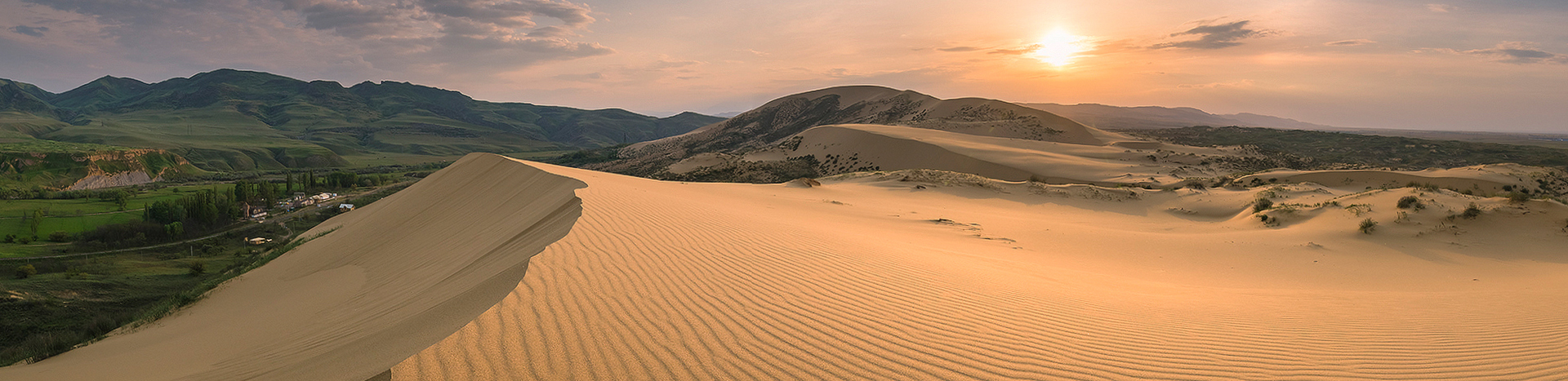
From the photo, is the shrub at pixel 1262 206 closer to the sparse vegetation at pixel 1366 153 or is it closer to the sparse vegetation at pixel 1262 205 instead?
the sparse vegetation at pixel 1262 205

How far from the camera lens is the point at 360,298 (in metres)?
6.69

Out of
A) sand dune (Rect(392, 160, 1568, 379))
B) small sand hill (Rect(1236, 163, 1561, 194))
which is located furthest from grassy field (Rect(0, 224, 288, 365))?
small sand hill (Rect(1236, 163, 1561, 194))

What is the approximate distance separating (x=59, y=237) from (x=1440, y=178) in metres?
74.4

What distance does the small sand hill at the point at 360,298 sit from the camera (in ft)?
13.6

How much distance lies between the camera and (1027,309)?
489cm

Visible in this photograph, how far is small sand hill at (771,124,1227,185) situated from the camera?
93.0ft

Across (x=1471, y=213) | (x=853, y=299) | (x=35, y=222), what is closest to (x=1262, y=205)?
(x=1471, y=213)

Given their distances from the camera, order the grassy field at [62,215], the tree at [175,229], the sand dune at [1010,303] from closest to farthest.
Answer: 1. the sand dune at [1010,303]
2. the grassy field at [62,215]
3. the tree at [175,229]

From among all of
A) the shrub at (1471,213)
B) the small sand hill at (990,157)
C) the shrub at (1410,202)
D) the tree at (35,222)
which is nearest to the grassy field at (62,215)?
the tree at (35,222)

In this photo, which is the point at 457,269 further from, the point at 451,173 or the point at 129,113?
the point at 129,113

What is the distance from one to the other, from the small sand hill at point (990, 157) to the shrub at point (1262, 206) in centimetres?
852

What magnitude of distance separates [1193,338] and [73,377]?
33.8ft

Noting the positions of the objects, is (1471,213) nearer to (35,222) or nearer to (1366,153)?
(1366,153)

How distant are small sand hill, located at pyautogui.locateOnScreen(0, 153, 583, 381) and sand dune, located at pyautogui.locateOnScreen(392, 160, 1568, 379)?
1.92 ft
